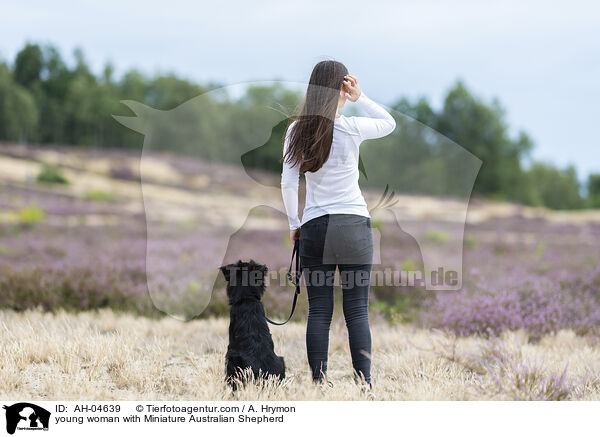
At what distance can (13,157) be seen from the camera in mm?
29359

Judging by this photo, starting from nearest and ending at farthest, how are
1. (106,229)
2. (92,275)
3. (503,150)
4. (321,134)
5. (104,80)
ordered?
(321,134) < (92,275) < (106,229) < (503,150) < (104,80)

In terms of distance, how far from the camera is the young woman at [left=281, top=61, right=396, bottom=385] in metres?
2.98

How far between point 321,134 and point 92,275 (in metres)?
4.90

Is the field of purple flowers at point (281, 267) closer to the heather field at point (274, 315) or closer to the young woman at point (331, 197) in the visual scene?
the heather field at point (274, 315)

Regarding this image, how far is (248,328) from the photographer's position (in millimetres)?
3033

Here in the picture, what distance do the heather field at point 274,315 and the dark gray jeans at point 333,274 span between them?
0.26 m

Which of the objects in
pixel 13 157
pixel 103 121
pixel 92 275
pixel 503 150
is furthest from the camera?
pixel 103 121

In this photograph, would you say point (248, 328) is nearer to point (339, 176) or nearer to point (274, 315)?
point (339, 176)

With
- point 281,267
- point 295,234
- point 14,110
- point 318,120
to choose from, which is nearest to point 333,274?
point 295,234

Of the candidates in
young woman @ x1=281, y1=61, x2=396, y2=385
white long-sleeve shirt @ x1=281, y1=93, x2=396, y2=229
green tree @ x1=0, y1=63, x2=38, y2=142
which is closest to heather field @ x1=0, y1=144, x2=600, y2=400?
young woman @ x1=281, y1=61, x2=396, y2=385

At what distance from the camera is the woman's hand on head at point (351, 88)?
3.03 m

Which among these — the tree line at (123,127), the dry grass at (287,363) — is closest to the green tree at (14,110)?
the tree line at (123,127)

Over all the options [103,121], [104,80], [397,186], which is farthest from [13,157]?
[397,186]
